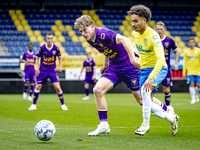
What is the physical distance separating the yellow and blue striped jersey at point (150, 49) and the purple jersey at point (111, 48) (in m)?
0.33

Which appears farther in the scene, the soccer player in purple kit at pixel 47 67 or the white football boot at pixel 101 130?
the soccer player in purple kit at pixel 47 67

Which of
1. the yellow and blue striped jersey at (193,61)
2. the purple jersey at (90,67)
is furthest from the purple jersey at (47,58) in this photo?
the purple jersey at (90,67)

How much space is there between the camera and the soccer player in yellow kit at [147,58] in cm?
448

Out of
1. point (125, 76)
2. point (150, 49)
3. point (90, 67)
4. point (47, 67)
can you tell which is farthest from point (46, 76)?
point (90, 67)

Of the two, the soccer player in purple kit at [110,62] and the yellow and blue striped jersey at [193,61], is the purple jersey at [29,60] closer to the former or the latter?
the yellow and blue striped jersey at [193,61]

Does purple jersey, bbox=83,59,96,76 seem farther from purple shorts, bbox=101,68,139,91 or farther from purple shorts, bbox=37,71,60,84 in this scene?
purple shorts, bbox=101,68,139,91

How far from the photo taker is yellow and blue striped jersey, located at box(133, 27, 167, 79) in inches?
175

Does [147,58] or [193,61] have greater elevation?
[147,58]

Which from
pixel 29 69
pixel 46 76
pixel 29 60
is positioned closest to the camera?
pixel 46 76

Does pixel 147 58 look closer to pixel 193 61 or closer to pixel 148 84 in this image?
pixel 148 84

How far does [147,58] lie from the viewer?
16.4ft

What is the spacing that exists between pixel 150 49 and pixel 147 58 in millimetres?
193

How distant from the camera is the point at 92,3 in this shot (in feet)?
88.6

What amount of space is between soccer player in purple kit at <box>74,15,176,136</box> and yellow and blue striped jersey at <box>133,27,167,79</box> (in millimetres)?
184
